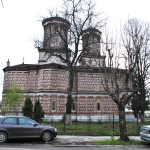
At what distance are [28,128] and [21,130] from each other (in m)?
0.43

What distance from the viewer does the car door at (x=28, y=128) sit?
17.5 meters

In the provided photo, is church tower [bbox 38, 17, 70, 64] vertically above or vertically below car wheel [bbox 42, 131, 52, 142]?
above

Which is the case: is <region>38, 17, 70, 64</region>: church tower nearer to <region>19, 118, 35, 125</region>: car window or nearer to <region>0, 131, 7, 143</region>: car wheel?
<region>19, 118, 35, 125</region>: car window

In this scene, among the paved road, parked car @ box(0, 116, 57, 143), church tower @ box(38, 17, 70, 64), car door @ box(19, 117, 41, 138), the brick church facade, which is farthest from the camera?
the brick church facade

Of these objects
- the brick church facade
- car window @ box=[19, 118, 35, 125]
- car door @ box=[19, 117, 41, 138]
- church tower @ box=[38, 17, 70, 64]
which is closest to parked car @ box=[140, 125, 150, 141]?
car door @ box=[19, 117, 41, 138]

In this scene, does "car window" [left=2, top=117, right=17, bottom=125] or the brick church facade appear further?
the brick church facade

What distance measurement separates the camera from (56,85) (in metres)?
43.1

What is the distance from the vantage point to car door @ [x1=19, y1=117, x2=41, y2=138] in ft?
57.6

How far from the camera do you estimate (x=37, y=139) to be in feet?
60.8

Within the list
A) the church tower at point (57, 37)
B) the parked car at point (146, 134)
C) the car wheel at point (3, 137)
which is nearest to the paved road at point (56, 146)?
the car wheel at point (3, 137)

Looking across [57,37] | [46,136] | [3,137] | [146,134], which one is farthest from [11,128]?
[57,37]

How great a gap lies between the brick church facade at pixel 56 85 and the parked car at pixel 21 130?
23.5 meters

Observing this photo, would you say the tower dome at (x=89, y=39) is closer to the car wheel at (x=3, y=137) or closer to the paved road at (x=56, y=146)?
the paved road at (x=56, y=146)

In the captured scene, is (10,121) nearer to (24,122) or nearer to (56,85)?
(24,122)
